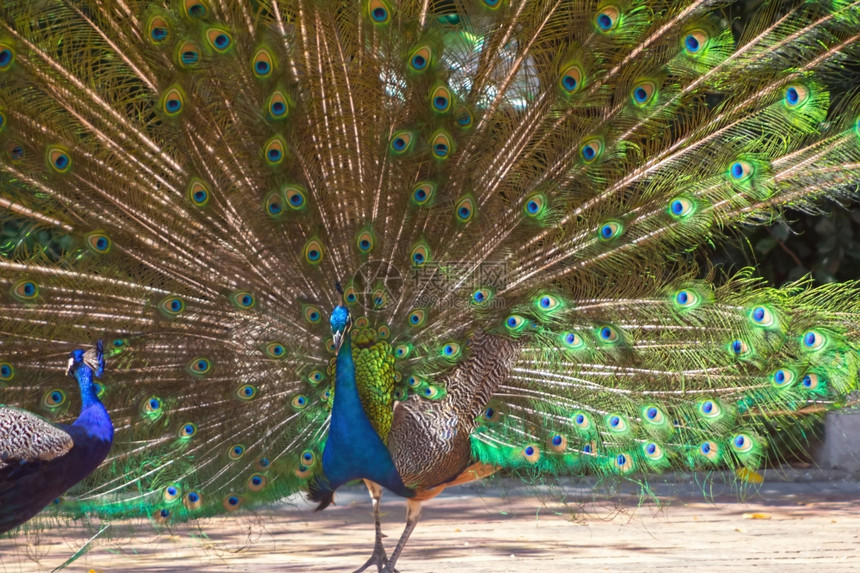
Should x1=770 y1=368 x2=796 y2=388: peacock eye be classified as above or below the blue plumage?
above

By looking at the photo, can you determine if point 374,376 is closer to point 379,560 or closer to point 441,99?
point 379,560

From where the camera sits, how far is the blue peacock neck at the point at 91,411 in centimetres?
384

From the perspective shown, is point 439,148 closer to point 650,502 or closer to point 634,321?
point 634,321

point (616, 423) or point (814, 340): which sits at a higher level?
point (814, 340)

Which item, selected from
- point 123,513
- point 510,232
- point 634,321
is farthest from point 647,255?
point 123,513

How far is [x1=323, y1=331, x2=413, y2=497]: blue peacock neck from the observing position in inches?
159

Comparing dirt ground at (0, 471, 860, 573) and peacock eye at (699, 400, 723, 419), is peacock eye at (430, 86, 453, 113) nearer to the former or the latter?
peacock eye at (699, 400, 723, 419)

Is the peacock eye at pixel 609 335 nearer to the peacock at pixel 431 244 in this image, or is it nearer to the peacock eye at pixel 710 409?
the peacock at pixel 431 244

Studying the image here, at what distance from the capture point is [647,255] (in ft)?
15.1

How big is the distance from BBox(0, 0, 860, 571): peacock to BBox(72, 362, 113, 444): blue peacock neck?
0.57 m

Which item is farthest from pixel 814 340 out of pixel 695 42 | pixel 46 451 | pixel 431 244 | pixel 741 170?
pixel 46 451

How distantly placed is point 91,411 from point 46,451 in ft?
0.84

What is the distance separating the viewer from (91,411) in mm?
3881

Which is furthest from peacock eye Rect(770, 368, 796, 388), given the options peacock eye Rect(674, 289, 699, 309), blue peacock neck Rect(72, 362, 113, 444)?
blue peacock neck Rect(72, 362, 113, 444)
